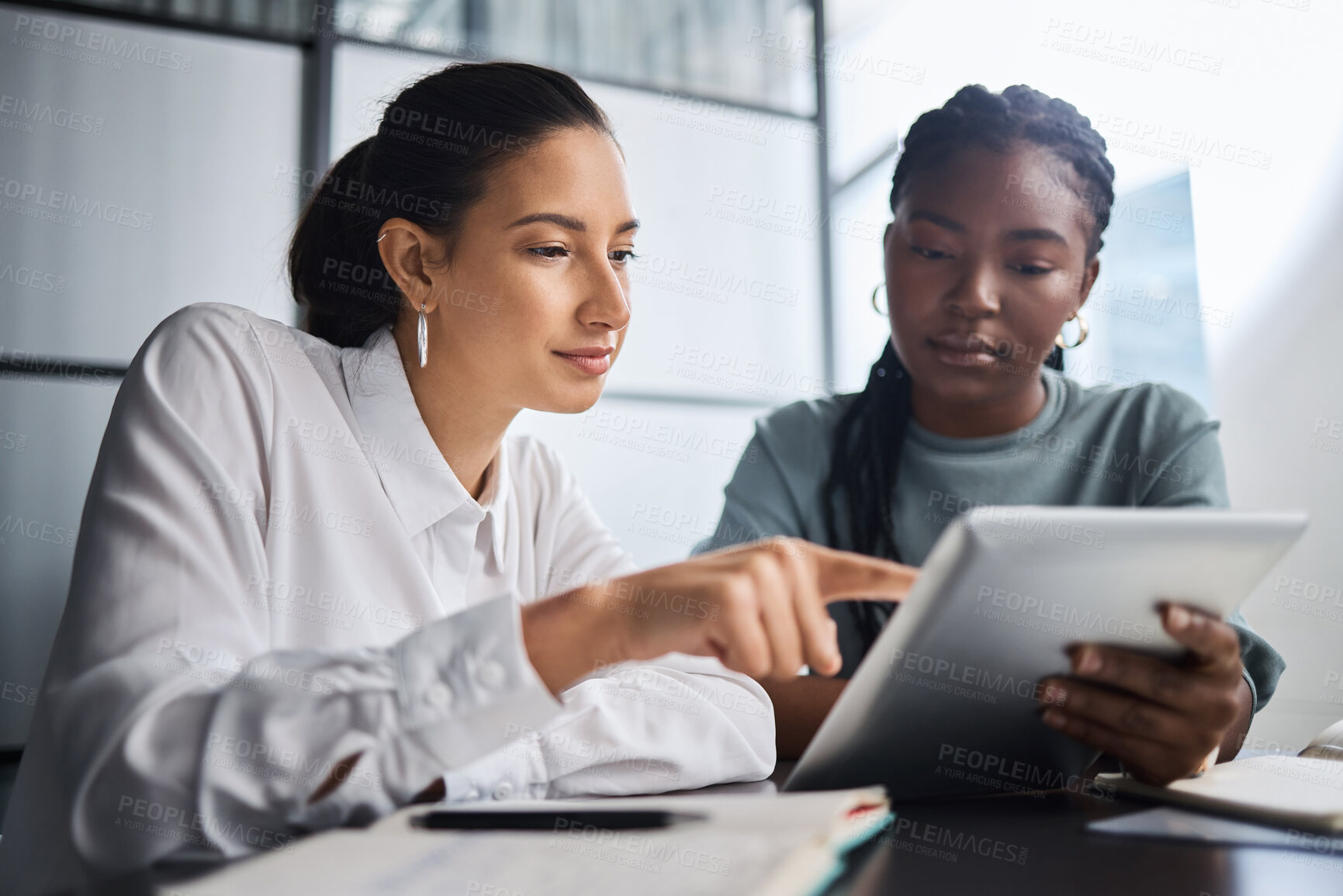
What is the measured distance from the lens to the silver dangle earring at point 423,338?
120 cm

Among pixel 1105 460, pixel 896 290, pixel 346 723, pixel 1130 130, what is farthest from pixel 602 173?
pixel 1130 130

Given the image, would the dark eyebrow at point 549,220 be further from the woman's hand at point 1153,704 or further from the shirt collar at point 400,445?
the woman's hand at point 1153,704

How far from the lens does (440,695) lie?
1.98ft

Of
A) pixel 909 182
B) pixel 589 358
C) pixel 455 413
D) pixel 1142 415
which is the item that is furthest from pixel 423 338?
pixel 1142 415

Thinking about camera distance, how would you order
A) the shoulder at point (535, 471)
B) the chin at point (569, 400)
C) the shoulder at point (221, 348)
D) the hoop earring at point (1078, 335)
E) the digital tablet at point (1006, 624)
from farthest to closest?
the hoop earring at point (1078, 335)
the shoulder at point (535, 471)
the chin at point (569, 400)
the shoulder at point (221, 348)
the digital tablet at point (1006, 624)

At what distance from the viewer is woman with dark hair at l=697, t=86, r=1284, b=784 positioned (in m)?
1.57

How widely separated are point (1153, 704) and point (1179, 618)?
0.32 feet

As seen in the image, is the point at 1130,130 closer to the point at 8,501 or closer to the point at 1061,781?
the point at 1061,781

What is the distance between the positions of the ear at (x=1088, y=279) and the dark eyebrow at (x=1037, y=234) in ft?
0.41

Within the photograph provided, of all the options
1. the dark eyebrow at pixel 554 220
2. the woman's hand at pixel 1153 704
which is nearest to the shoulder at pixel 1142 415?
the woman's hand at pixel 1153 704

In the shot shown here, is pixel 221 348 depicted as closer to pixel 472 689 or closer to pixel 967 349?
pixel 472 689

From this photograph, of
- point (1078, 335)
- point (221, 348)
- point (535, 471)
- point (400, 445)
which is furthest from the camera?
point (1078, 335)

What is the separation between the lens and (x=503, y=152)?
1.19 meters

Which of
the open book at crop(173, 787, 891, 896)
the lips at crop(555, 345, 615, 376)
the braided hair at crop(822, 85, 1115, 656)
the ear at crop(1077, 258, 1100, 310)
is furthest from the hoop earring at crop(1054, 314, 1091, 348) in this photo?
the open book at crop(173, 787, 891, 896)
